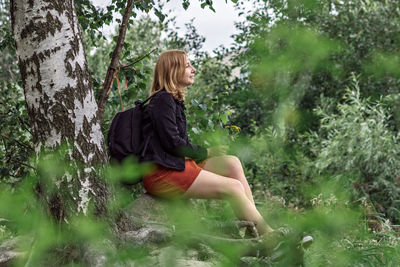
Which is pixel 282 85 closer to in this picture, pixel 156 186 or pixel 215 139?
pixel 156 186

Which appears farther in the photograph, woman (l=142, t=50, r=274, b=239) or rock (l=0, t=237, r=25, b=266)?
woman (l=142, t=50, r=274, b=239)

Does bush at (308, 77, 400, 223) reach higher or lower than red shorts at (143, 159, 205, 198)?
lower

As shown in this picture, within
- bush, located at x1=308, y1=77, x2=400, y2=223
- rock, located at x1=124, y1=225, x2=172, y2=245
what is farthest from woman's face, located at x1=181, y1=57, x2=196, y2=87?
bush, located at x1=308, y1=77, x2=400, y2=223

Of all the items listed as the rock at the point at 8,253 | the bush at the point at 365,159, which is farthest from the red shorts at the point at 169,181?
the bush at the point at 365,159

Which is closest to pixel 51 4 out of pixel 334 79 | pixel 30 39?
pixel 30 39

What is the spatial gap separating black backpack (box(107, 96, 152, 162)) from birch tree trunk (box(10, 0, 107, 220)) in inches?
17.3

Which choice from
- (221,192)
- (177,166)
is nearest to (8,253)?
(177,166)

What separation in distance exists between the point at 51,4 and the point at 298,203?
5532mm

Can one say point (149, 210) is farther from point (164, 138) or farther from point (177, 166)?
point (164, 138)

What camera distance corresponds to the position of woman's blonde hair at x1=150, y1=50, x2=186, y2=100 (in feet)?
11.3

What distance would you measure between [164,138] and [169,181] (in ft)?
0.88

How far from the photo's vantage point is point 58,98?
2.59 meters

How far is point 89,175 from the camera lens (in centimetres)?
262

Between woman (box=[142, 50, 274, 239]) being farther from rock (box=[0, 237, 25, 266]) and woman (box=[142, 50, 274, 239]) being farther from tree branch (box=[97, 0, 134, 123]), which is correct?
rock (box=[0, 237, 25, 266])
